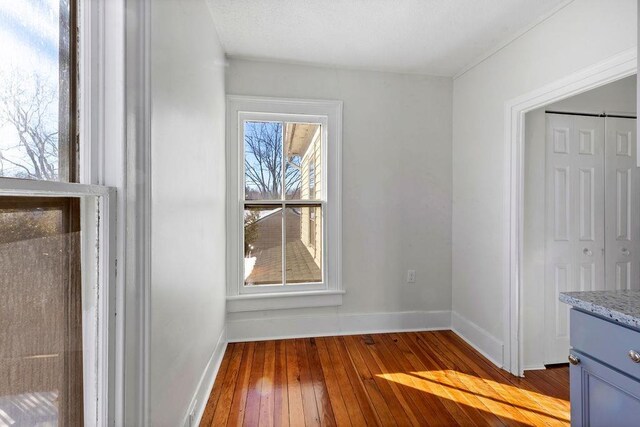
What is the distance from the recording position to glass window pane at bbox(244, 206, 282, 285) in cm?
267

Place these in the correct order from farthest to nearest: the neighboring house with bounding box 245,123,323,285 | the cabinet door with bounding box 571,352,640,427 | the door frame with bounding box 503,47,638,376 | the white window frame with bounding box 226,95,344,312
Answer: the neighboring house with bounding box 245,123,323,285
the white window frame with bounding box 226,95,344,312
the door frame with bounding box 503,47,638,376
the cabinet door with bounding box 571,352,640,427

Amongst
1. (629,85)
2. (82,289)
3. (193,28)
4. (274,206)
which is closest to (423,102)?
(629,85)

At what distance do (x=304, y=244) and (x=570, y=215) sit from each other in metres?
2.17

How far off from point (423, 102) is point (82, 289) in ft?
9.65

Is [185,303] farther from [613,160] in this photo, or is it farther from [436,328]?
[613,160]

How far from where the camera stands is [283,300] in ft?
8.73

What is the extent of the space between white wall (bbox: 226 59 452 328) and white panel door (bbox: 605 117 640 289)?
3.82 feet

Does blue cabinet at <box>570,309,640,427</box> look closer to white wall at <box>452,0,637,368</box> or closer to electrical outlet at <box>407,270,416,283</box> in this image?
white wall at <box>452,0,637,368</box>

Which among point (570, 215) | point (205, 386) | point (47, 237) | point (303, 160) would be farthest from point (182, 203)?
point (570, 215)

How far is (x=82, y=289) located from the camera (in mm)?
817

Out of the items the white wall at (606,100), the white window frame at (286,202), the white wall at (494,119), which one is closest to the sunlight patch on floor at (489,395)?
the white wall at (494,119)

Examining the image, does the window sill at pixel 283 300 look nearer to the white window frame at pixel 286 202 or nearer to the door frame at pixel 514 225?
the white window frame at pixel 286 202

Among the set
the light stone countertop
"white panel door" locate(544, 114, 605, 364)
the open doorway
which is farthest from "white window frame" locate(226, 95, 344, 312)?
the light stone countertop

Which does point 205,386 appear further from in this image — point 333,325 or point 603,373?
point 603,373
